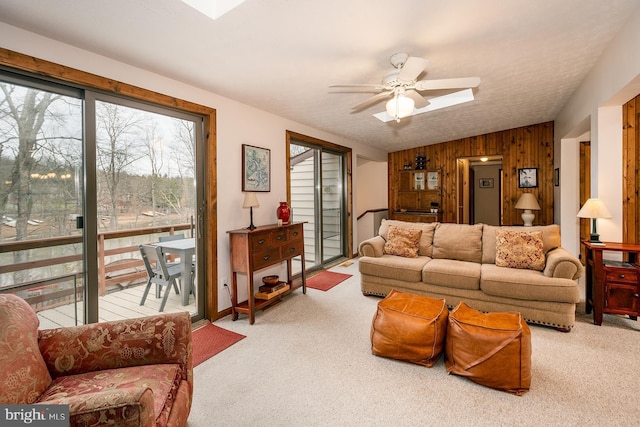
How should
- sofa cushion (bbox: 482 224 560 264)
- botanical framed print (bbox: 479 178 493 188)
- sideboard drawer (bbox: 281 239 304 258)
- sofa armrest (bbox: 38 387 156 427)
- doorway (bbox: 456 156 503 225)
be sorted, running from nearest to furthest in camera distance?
sofa armrest (bbox: 38 387 156 427) < sofa cushion (bbox: 482 224 560 264) < sideboard drawer (bbox: 281 239 304 258) < doorway (bbox: 456 156 503 225) < botanical framed print (bbox: 479 178 493 188)

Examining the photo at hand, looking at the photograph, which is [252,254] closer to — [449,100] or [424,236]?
[424,236]

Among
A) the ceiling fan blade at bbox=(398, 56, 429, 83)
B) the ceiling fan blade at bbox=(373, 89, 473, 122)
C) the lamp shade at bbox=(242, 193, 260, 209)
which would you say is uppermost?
the ceiling fan blade at bbox=(373, 89, 473, 122)

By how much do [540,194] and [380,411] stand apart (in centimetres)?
577

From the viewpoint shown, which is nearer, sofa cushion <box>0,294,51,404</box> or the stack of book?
sofa cushion <box>0,294,51,404</box>

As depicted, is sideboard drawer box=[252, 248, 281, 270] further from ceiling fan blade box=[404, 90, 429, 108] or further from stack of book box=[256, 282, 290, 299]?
ceiling fan blade box=[404, 90, 429, 108]

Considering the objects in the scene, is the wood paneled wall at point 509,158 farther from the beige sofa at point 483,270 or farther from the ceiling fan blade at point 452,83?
the ceiling fan blade at point 452,83

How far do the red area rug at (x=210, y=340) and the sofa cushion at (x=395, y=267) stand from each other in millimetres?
A: 1709

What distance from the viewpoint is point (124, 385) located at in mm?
1352

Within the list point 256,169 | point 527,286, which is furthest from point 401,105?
point 527,286

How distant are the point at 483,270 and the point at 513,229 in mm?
746

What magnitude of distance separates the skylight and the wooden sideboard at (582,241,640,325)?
12.1 feet

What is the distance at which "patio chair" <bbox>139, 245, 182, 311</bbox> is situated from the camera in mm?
2834

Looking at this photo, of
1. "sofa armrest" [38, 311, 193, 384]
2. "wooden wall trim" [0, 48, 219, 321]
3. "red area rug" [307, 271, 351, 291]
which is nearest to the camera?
"sofa armrest" [38, 311, 193, 384]

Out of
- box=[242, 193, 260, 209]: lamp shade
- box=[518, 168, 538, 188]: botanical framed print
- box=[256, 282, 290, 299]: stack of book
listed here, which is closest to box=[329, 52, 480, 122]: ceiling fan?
box=[242, 193, 260, 209]: lamp shade
